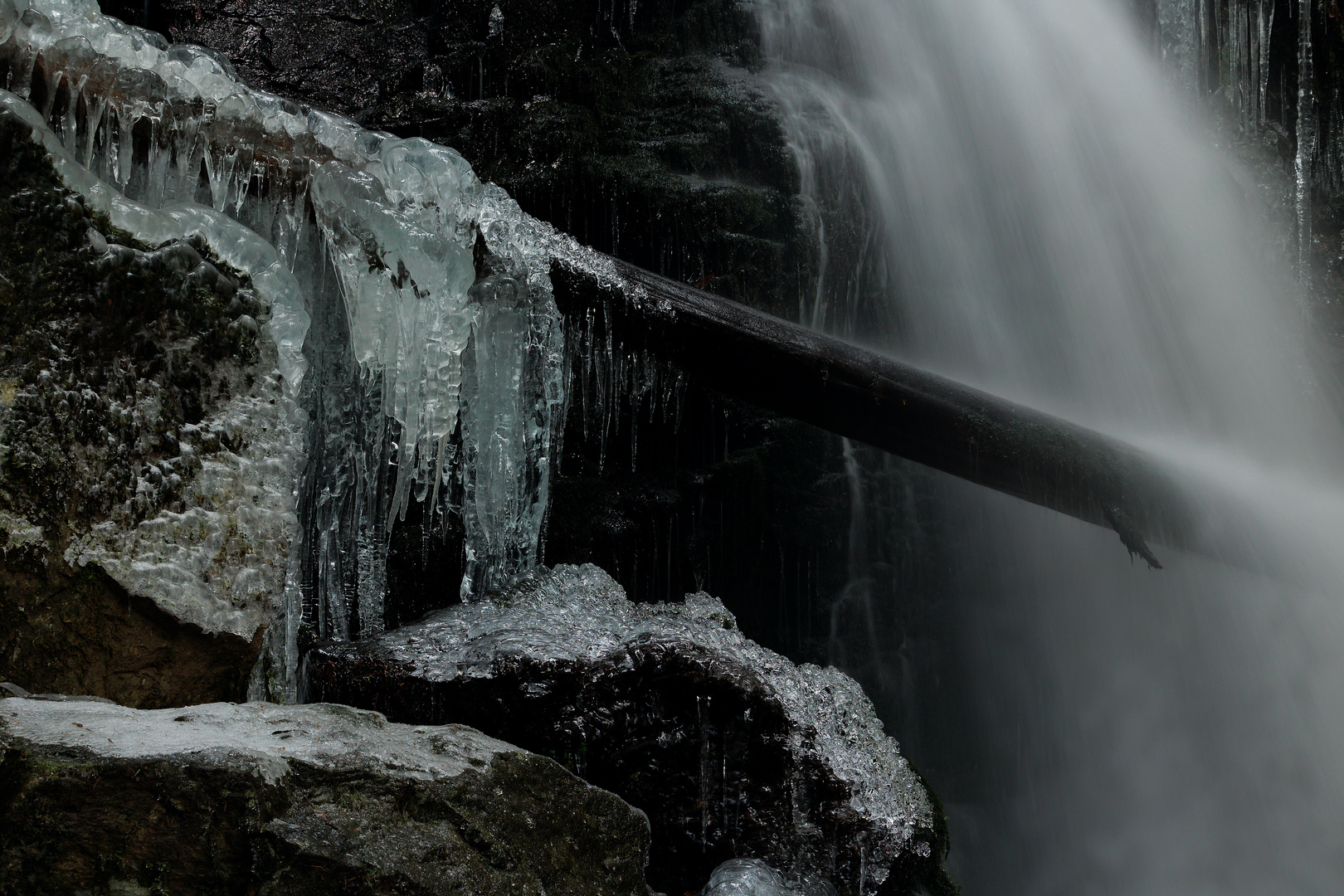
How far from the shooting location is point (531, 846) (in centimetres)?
173

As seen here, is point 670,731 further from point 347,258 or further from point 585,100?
point 585,100

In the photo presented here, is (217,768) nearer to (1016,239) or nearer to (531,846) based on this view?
(531,846)

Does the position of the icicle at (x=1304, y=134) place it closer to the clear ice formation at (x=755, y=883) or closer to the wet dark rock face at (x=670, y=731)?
the wet dark rock face at (x=670, y=731)

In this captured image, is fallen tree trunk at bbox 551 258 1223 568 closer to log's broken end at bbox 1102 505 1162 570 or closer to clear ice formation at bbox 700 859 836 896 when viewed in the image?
log's broken end at bbox 1102 505 1162 570

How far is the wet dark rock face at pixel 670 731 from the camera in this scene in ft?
9.20

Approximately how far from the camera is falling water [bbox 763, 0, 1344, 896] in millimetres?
5469

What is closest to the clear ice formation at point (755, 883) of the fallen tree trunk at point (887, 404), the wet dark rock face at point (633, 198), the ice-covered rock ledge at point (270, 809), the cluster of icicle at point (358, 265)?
the ice-covered rock ledge at point (270, 809)

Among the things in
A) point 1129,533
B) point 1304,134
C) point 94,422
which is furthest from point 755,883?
point 1304,134

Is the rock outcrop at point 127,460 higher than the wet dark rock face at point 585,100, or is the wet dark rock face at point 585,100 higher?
the wet dark rock face at point 585,100

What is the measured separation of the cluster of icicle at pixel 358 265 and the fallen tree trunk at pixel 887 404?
0.51 metres

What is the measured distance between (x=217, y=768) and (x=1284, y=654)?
6.42 m

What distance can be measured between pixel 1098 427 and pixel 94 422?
556cm

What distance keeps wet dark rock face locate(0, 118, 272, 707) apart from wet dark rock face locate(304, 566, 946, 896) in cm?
71

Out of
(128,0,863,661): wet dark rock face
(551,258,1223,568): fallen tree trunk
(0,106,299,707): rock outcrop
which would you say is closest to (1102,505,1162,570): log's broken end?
(551,258,1223,568): fallen tree trunk
